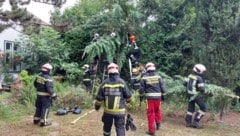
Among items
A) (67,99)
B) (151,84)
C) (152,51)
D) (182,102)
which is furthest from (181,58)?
(151,84)

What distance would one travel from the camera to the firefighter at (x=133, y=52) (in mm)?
17486

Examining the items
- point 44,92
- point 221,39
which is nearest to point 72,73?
point 44,92

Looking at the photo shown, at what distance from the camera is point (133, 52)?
1764 centimetres

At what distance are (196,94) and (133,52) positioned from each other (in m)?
5.82

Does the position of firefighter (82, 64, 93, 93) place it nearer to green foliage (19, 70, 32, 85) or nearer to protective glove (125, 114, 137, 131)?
green foliage (19, 70, 32, 85)

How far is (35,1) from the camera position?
564 inches

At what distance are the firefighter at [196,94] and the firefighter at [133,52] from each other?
5127 millimetres

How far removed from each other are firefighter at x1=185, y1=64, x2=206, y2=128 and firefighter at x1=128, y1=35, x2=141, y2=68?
513 cm

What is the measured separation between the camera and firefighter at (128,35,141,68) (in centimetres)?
1749

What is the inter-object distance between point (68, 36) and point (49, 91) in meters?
8.75

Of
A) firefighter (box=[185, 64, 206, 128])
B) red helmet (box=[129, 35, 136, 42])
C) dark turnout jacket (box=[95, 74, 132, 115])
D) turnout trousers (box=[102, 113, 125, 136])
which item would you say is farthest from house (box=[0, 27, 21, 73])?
turnout trousers (box=[102, 113, 125, 136])

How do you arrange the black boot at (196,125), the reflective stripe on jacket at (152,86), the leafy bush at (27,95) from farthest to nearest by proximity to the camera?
the leafy bush at (27,95) → the black boot at (196,125) → the reflective stripe on jacket at (152,86)

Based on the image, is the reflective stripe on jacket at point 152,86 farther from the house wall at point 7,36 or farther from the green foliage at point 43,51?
→ the house wall at point 7,36

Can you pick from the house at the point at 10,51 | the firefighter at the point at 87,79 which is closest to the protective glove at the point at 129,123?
the firefighter at the point at 87,79
